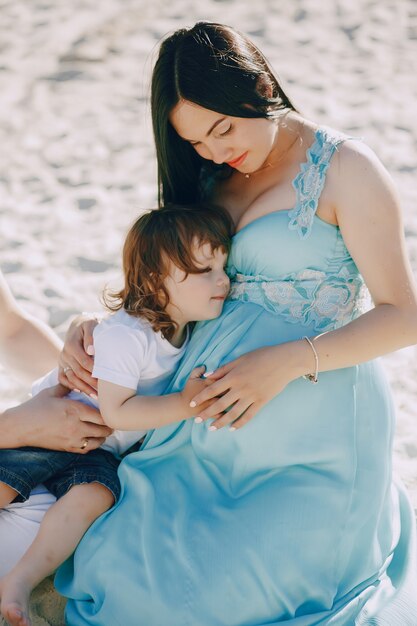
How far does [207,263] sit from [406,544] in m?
1.08

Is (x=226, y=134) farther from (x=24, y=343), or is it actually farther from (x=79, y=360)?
(x=24, y=343)

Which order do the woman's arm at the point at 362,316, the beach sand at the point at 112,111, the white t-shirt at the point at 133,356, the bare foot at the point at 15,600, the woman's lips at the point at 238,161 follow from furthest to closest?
the beach sand at the point at 112,111 → the woman's lips at the point at 238,161 → the white t-shirt at the point at 133,356 → the woman's arm at the point at 362,316 → the bare foot at the point at 15,600

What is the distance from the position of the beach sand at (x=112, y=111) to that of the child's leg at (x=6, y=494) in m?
1.37

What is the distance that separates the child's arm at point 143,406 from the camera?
8.77 feet

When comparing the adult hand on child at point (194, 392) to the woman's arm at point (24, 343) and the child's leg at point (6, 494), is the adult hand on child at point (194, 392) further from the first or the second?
the woman's arm at point (24, 343)

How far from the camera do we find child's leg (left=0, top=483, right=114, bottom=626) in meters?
2.55

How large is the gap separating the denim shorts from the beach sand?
1.31 m

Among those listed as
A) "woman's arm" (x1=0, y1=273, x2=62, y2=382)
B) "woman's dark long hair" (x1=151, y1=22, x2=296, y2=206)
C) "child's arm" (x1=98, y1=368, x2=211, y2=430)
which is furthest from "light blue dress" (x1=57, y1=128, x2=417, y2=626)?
"woman's arm" (x1=0, y1=273, x2=62, y2=382)

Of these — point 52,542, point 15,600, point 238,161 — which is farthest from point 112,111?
point 15,600

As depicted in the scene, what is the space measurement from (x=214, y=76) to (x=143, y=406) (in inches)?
38.3

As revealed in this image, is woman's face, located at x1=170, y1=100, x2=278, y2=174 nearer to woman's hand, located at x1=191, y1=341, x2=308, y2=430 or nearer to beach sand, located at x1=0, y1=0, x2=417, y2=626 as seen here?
woman's hand, located at x1=191, y1=341, x2=308, y2=430

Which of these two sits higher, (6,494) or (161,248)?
(161,248)

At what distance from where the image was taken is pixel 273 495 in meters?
2.65

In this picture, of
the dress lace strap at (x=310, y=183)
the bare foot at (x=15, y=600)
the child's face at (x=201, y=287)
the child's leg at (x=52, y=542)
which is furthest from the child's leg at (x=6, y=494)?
the dress lace strap at (x=310, y=183)
